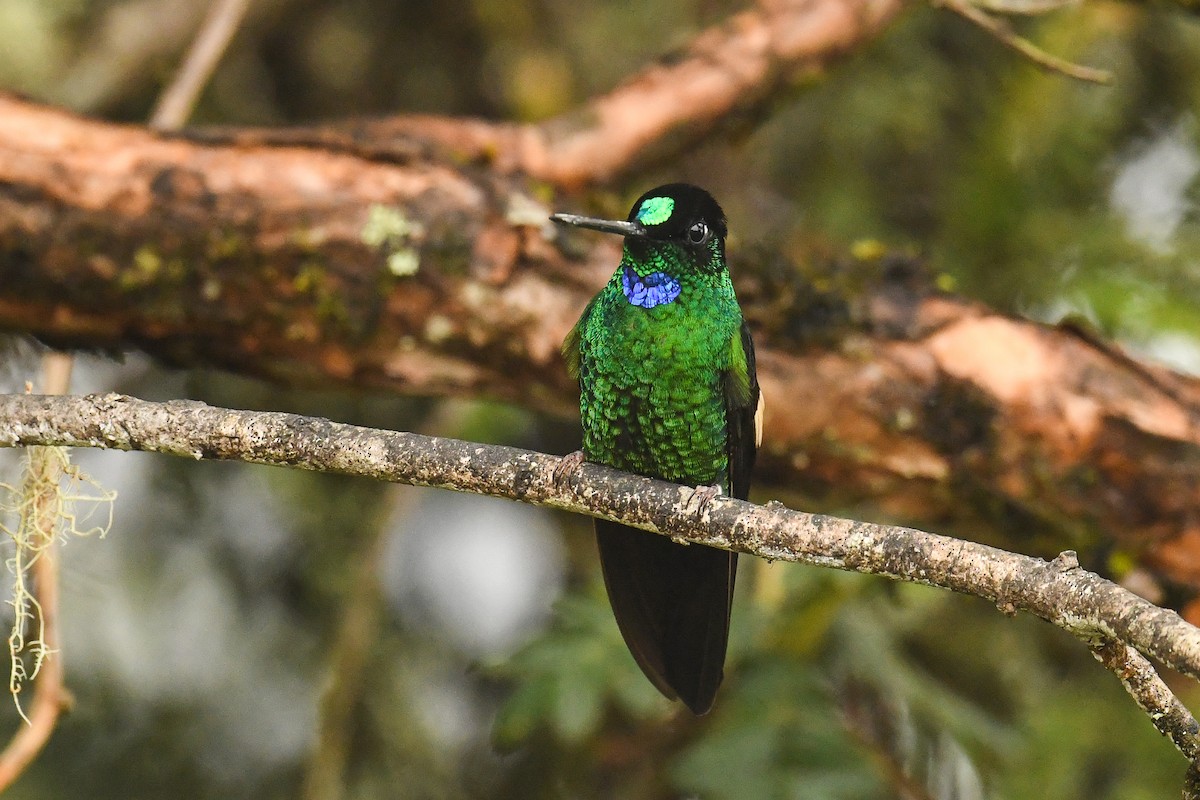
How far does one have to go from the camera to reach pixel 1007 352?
333cm

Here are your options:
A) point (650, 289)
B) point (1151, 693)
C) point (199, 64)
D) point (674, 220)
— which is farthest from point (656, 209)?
point (199, 64)

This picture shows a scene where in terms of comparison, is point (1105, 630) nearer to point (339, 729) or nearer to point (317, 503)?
point (339, 729)

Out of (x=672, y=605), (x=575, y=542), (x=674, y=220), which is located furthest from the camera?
(x=575, y=542)

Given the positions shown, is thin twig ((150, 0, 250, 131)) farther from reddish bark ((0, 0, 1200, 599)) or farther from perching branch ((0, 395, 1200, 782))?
perching branch ((0, 395, 1200, 782))

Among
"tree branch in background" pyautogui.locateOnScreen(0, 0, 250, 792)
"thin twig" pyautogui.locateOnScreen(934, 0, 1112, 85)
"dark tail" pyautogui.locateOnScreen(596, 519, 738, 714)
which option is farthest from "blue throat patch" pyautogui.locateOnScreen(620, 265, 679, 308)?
"thin twig" pyautogui.locateOnScreen(934, 0, 1112, 85)

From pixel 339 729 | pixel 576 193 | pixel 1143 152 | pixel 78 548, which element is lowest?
pixel 339 729

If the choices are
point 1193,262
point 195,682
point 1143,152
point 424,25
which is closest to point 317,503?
point 195,682

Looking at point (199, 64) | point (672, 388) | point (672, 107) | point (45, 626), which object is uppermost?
point (199, 64)

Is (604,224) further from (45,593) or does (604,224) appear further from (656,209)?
(45,593)

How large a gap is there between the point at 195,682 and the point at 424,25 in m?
2.83

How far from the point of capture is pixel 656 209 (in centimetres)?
281

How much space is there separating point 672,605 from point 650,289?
77 centimetres

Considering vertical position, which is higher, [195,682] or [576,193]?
[576,193]

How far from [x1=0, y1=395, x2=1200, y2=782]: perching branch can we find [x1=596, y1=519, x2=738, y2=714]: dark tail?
63 cm
